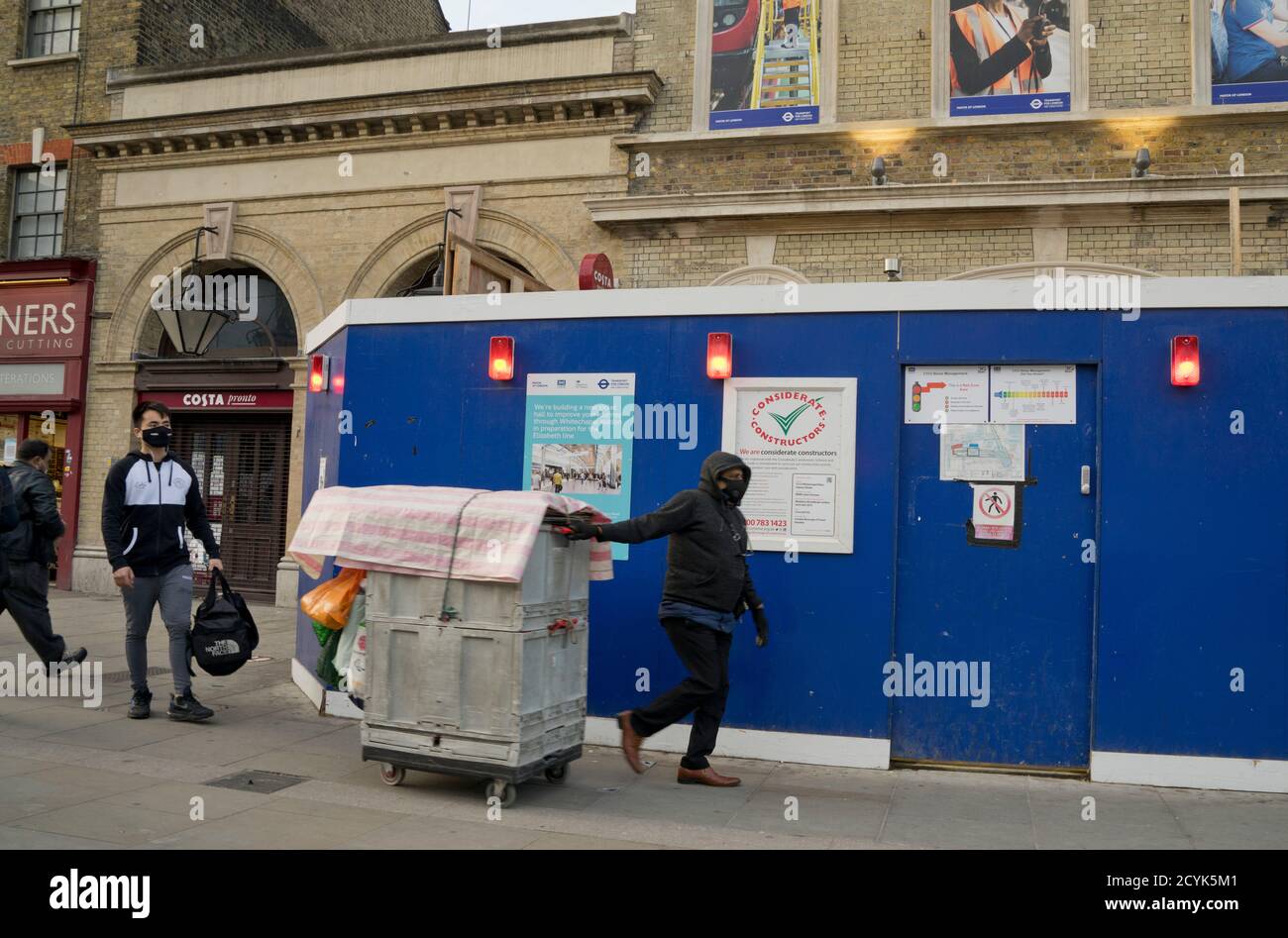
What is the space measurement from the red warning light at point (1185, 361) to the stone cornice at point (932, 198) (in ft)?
21.2

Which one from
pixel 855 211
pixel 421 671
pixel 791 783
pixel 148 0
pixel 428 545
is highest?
pixel 148 0

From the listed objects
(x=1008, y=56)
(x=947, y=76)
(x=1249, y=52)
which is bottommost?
(x=947, y=76)

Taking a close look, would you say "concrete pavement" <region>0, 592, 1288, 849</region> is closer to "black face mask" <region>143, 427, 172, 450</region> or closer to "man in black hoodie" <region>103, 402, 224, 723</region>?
"man in black hoodie" <region>103, 402, 224, 723</region>

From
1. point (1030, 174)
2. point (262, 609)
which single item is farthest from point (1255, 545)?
point (262, 609)

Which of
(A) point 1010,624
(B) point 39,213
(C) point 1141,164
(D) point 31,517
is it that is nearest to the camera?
(A) point 1010,624

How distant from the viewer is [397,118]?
15.1m

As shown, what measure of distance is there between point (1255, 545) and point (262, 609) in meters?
12.7

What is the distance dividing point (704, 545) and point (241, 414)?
12404mm

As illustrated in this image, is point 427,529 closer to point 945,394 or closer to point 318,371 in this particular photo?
point 945,394

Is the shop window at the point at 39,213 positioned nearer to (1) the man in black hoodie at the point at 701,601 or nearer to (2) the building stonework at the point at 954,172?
(2) the building stonework at the point at 954,172

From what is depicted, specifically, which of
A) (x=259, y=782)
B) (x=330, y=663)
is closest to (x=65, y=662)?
(x=330, y=663)

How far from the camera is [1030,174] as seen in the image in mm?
12727

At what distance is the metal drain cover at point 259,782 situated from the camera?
5.91 m
